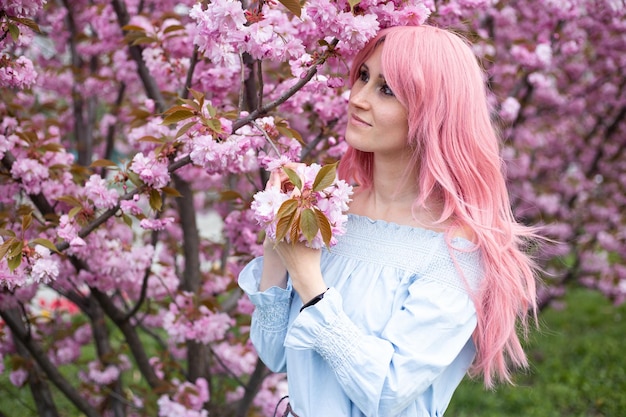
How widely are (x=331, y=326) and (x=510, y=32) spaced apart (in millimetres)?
3497

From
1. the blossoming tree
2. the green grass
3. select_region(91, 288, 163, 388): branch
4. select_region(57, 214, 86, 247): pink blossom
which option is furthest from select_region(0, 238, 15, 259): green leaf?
the green grass

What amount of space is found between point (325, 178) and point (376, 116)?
12.3 inches

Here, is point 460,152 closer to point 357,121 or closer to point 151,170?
point 357,121

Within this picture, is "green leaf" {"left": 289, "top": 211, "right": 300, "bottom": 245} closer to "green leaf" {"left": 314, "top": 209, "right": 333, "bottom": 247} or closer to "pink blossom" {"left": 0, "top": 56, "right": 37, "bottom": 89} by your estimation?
"green leaf" {"left": 314, "top": 209, "right": 333, "bottom": 247}

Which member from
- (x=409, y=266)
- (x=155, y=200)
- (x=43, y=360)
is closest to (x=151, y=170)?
(x=155, y=200)

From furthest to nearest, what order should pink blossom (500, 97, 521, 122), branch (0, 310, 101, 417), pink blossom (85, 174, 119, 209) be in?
pink blossom (500, 97, 521, 122)
branch (0, 310, 101, 417)
pink blossom (85, 174, 119, 209)

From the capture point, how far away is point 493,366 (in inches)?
66.7

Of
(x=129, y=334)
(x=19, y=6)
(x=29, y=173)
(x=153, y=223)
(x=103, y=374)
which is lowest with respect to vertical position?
(x=103, y=374)

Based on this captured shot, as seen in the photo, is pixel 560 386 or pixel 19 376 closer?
pixel 19 376

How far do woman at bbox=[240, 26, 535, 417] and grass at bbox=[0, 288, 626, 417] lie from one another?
1.98m

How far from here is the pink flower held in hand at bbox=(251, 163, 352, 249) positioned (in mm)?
1307

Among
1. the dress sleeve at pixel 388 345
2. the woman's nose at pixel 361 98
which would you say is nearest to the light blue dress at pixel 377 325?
the dress sleeve at pixel 388 345

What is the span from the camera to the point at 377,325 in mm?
1519

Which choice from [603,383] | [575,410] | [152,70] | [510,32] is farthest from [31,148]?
[603,383]
